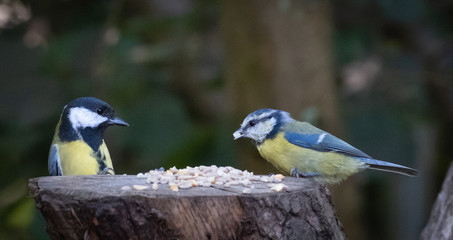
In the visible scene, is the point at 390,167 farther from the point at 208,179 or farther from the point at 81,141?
the point at 81,141

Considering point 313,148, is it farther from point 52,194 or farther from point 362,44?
point 362,44

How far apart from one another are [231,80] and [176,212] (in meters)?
2.56

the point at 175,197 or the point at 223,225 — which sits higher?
the point at 175,197

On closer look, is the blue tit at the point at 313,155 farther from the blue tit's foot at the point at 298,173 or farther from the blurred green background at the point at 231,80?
the blurred green background at the point at 231,80

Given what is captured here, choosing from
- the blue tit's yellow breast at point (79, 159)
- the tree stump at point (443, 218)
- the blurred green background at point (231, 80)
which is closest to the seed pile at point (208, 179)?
the blue tit's yellow breast at point (79, 159)

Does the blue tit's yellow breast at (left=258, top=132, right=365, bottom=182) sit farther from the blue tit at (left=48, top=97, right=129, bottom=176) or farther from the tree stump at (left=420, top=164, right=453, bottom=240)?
the blue tit at (left=48, top=97, right=129, bottom=176)

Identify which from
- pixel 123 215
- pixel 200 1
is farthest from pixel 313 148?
pixel 200 1

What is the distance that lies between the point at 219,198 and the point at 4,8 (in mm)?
3016

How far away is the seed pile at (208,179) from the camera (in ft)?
6.66

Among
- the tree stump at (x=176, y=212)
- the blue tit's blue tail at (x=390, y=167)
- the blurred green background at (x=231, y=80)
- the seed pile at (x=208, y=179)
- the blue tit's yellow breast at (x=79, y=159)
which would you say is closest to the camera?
the tree stump at (x=176, y=212)

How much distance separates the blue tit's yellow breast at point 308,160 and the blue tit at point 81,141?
0.73 metres

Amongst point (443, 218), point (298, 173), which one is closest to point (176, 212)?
point (298, 173)

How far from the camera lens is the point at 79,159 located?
2.69 m

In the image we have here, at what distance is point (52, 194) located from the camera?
6.44ft
